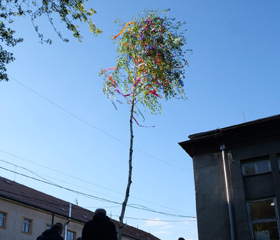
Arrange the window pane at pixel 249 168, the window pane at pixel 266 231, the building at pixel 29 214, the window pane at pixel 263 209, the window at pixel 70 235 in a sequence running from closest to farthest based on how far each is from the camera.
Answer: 1. the window pane at pixel 266 231
2. the window pane at pixel 263 209
3. the window pane at pixel 249 168
4. the building at pixel 29 214
5. the window at pixel 70 235

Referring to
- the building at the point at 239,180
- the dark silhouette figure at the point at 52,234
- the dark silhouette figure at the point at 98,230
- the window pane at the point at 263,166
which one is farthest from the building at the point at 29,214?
the dark silhouette figure at the point at 98,230

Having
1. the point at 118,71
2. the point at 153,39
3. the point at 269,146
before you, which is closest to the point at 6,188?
the point at 118,71

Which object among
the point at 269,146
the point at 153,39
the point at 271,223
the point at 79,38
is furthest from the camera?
the point at 153,39

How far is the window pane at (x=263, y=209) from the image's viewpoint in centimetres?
1496

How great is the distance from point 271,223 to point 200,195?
319 cm

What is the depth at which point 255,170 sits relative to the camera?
631 inches

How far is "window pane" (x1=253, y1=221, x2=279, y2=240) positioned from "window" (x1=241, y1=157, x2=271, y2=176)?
7.17 ft

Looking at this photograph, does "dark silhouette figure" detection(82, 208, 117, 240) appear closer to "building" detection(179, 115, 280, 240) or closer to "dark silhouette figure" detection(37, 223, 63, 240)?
"dark silhouette figure" detection(37, 223, 63, 240)

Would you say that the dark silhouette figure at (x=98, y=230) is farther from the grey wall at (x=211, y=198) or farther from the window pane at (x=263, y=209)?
the window pane at (x=263, y=209)

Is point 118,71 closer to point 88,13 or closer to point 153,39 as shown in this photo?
point 153,39

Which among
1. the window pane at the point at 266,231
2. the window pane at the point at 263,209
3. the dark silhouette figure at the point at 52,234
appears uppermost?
the window pane at the point at 263,209

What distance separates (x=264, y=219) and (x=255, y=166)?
230cm

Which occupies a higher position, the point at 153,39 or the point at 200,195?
the point at 153,39

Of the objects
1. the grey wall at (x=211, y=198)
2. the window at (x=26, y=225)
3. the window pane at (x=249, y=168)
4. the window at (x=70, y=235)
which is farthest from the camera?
the window at (x=70, y=235)
